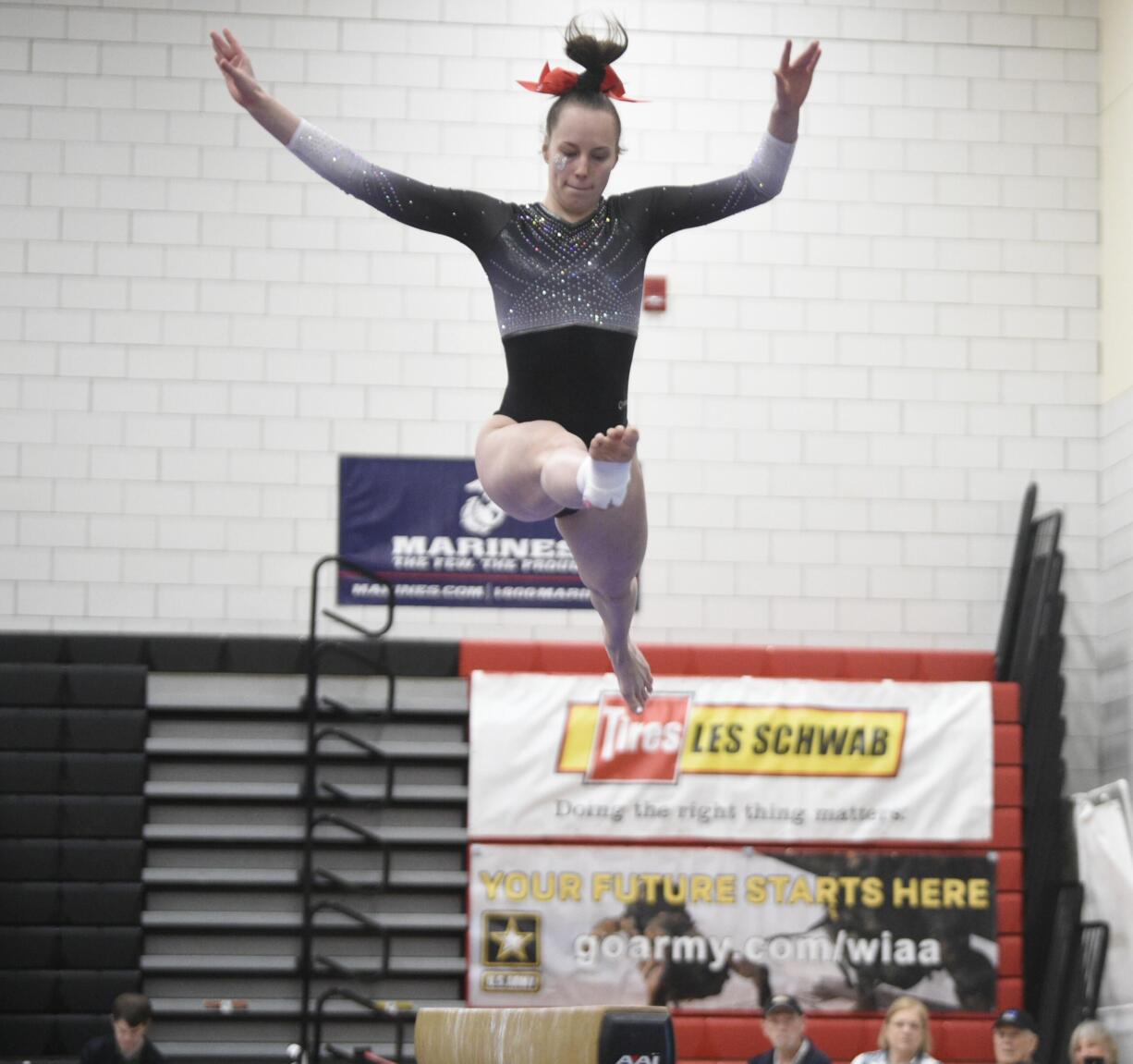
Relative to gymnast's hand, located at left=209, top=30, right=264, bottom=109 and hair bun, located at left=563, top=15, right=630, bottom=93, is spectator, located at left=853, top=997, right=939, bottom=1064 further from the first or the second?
gymnast's hand, located at left=209, top=30, right=264, bottom=109

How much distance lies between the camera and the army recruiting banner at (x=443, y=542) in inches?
356

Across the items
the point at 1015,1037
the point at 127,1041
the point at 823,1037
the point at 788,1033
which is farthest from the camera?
the point at 823,1037

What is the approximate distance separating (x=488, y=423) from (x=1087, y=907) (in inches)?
216

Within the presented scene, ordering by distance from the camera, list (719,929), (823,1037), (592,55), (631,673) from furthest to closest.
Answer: (719,929)
(823,1037)
(631,673)
(592,55)

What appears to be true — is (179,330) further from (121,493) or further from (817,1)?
(817,1)

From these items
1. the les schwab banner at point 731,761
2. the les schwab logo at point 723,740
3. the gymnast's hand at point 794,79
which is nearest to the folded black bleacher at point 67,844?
the les schwab banner at point 731,761

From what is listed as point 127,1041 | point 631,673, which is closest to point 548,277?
point 631,673

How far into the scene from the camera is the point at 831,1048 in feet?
27.9

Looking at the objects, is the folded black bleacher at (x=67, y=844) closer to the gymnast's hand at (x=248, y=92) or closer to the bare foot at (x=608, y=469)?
the gymnast's hand at (x=248, y=92)

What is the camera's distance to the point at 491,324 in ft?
30.1

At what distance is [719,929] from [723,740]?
0.87 meters

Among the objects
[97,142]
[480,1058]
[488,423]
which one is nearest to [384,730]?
[97,142]

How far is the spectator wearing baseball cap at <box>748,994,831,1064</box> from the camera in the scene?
764 centimetres

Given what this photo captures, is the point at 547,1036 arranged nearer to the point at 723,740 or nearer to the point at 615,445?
the point at 615,445
